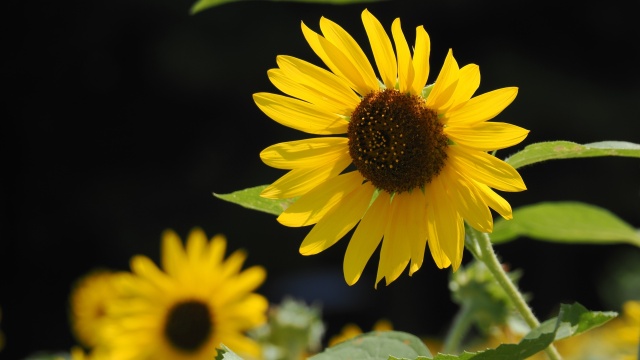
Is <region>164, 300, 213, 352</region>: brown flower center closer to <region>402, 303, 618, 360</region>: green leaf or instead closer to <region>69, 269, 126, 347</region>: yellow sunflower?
<region>69, 269, 126, 347</region>: yellow sunflower

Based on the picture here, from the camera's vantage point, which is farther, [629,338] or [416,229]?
[629,338]

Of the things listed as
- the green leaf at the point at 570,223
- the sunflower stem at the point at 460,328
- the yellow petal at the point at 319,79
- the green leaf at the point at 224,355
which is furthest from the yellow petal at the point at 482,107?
the sunflower stem at the point at 460,328

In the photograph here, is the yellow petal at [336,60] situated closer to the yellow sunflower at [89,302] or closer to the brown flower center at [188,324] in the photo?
the brown flower center at [188,324]

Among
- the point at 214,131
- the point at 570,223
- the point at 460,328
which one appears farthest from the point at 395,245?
the point at 214,131

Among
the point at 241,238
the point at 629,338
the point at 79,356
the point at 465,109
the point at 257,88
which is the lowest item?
the point at 629,338

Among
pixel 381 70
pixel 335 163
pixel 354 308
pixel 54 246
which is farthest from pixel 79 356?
pixel 54 246

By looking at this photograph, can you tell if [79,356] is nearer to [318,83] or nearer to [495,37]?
[318,83]

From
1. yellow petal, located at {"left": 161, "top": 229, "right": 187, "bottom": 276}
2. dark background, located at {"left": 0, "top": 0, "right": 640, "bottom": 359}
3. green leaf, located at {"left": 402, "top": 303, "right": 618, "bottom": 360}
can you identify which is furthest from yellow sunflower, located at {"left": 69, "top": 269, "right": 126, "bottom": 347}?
dark background, located at {"left": 0, "top": 0, "right": 640, "bottom": 359}
